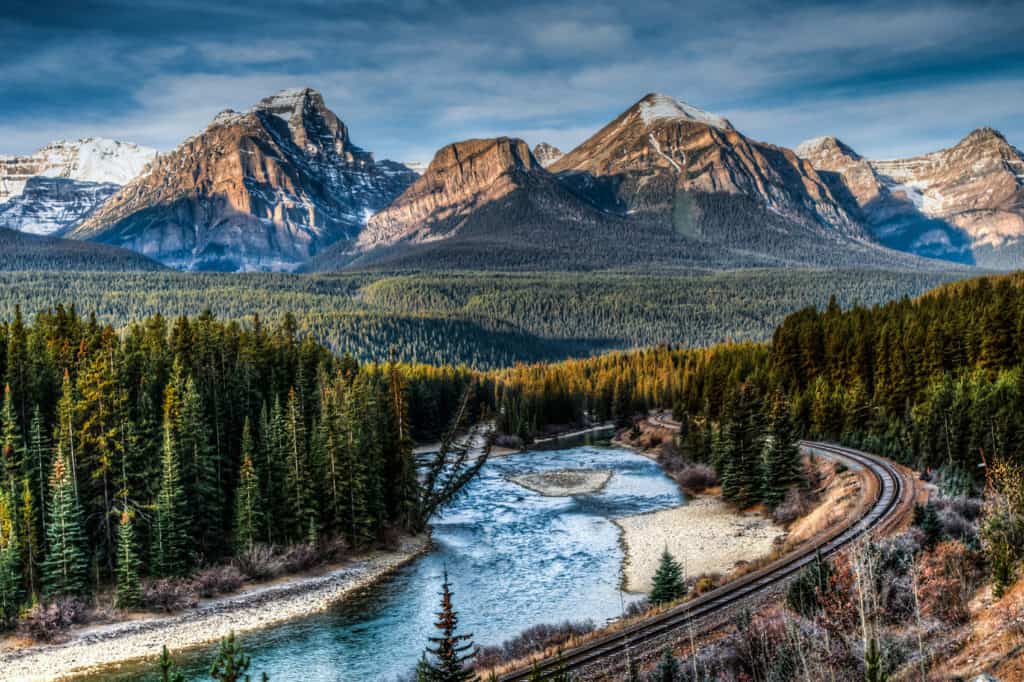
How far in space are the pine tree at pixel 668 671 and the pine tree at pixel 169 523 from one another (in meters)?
33.4

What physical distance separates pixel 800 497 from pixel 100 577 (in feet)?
165

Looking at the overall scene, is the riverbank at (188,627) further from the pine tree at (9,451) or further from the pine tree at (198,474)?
the pine tree at (9,451)

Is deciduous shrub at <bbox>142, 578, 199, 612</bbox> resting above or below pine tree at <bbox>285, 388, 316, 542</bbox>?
below

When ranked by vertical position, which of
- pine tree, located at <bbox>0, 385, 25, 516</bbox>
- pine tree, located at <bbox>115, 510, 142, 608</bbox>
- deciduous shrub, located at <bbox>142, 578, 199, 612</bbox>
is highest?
pine tree, located at <bbox>0, 385, 25, 516</bbox>

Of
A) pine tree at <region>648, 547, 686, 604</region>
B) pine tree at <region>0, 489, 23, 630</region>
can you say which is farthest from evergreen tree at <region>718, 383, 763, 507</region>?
pine tree at <region>0, 489, 23, 630</region>

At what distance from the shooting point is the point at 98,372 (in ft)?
165

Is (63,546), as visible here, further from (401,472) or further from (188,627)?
(401,472)

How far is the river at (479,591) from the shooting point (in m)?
39.1

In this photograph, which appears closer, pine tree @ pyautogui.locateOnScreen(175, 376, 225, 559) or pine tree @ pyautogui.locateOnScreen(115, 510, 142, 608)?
pine tree @ pyautogui.locateOnScreen(115, 510, 142, 608)

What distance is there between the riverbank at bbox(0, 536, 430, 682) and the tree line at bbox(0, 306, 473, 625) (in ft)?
10.3

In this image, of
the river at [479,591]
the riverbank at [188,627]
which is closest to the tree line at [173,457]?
the riverbank at [188,627]

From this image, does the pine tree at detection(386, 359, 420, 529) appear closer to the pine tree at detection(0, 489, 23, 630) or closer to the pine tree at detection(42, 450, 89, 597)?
the pine tree at detection(42, 450, 89, 597)

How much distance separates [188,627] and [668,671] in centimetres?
2897

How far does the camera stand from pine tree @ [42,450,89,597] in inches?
1763
